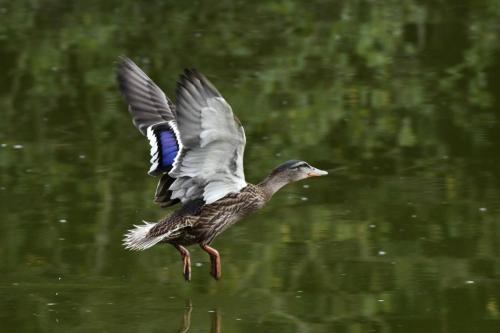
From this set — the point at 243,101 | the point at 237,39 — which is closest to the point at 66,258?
the point at 243,101

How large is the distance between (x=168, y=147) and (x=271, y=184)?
687 mm

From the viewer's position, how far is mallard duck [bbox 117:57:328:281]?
721 centimetres

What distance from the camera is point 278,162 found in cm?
1084

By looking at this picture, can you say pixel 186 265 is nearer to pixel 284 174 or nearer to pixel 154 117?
pixel 284 174

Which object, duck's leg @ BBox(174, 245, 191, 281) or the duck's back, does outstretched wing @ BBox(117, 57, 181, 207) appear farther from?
duck's leg @ BBox(174, 245, 191, 281)

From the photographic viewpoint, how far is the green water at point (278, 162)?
25.5 ft

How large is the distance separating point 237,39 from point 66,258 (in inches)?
270

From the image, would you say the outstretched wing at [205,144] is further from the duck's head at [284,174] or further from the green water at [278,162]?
the green water at [278,162]

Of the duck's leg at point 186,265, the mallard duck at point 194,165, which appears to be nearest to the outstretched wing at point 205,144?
the mallard duck at point 194,165

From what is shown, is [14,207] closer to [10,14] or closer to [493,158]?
[493,158]

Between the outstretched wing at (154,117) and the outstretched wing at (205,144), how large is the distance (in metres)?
0.22

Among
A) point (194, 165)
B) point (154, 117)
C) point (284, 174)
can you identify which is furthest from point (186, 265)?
point (154, 117)

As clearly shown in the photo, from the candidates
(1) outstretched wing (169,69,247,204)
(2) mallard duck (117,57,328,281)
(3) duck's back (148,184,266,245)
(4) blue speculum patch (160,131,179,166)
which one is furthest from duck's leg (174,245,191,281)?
(4) blue speculum patch (160,131,179,166)

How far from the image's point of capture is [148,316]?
7543mm
